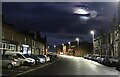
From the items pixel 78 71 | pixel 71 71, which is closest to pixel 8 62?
pixel 71 71

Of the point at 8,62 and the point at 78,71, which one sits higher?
the point at 8,62

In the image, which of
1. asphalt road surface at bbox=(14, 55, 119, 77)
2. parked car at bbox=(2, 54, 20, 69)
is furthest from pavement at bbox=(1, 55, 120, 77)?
parked car at bbox=(2, 54, 20, 69)

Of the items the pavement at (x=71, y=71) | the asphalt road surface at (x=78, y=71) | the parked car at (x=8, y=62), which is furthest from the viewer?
the parked car at (x=8, y=62)

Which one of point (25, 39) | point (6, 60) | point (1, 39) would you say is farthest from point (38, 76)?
point (25, 39)

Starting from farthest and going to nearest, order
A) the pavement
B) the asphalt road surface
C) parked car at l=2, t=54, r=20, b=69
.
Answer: parked car at l=2, t=54, r=20, b=69 < the asphalt road surface < the pavement

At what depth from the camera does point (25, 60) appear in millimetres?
42812

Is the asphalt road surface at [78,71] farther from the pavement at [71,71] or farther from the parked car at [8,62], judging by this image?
the parked car at [8,62]

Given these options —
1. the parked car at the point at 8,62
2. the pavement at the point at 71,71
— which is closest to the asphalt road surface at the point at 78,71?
the pavement at the point at 71,71

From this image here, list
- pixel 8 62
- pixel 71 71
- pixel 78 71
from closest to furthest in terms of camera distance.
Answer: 1. pixel 71 71
2. pixel 78 71
3. pixel 8 62

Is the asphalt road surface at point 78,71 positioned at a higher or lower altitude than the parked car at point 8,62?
lower

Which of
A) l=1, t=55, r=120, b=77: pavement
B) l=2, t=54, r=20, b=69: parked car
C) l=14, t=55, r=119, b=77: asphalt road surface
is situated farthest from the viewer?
l=2, t=54, r=20, b=69: parked car

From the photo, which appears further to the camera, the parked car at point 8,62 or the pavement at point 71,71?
the parked car at point 8,62

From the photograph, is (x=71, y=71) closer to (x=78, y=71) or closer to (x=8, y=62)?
(x=78, y=71)

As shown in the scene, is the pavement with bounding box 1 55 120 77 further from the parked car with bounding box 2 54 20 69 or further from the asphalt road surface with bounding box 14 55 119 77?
the parked car with bounding box 2 54 20 69
